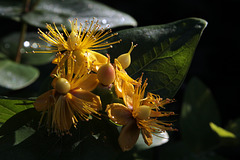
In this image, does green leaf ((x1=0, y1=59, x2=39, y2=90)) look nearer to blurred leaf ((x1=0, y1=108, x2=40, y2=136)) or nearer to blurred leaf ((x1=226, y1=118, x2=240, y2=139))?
blurred leaf ((x1=0, y1=108, x2=40, y2=136))

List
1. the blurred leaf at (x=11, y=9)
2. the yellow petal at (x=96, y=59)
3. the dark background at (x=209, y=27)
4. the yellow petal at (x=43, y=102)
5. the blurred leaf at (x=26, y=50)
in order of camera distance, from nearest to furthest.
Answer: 1. the yellow petal at (x=43, y=102)
2. the yellow petal at (x=96, y=59)
3. the blurred leaf at (x=11, y=9)
4. the blurred leaf at (x=26, y=50)
5. the dark background at (x=209, y=27)

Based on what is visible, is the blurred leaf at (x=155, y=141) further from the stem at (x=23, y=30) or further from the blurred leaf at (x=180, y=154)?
the stem at (x=23, y=30)

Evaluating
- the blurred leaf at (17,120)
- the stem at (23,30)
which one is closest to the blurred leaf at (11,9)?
the stem at (23,30)

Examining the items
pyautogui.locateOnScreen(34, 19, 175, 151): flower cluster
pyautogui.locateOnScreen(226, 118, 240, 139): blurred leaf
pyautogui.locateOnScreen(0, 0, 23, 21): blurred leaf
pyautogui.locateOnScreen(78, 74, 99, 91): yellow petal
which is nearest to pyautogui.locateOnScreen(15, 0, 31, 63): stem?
pyautogui.locateOnScreen(0, 0, 23, 21): blurred leaf

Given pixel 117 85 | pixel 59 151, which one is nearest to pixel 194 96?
pixel 117 85

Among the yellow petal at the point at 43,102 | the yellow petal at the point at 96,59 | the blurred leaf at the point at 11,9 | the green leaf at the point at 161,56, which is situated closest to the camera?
the yellow petal at the point at 43,102

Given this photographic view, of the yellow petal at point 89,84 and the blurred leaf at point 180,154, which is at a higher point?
the yellow petal at point 89,84

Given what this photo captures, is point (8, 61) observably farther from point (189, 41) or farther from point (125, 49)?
point (189, 41)

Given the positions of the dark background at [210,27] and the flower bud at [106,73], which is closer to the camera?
the flower bud at [106,73]
